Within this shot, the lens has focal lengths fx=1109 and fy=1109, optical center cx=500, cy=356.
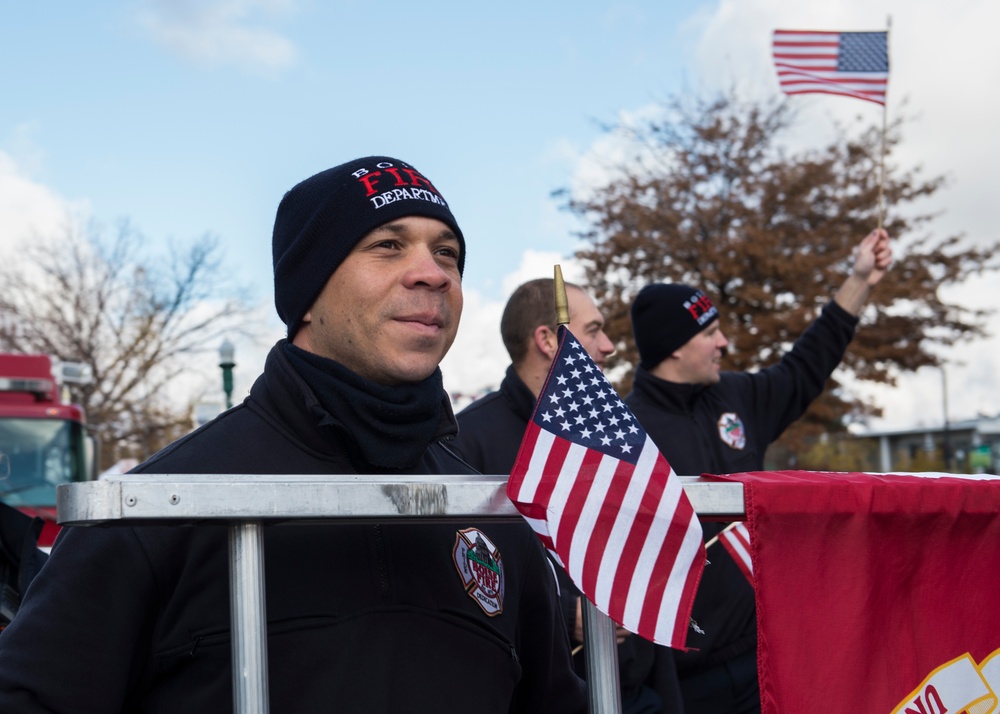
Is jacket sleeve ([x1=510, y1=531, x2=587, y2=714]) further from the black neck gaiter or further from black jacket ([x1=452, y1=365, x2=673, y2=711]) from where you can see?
black jacket ([x1=452, y1=365, x2=673, y2=711])

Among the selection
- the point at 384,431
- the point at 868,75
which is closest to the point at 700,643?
the point at 384,431

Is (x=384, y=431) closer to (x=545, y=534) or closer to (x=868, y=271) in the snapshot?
(x=545, y=534)

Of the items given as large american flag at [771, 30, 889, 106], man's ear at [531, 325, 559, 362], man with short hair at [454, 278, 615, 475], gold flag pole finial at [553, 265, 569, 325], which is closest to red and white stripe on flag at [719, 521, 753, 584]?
man with short hair at [454, 278, 615, 475]

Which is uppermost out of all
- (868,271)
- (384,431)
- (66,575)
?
(868,271)

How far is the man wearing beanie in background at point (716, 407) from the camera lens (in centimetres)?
448

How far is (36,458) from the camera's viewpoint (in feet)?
38.3

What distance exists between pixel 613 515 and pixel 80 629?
841 millimetres

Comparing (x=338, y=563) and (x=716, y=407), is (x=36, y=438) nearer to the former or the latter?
(x=716, y=407)

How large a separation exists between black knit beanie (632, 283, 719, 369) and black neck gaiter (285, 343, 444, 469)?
336 cm

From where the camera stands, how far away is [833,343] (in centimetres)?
582

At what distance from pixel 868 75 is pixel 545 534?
7105 mm

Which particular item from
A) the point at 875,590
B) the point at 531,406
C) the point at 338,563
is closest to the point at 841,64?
the point at 531,406

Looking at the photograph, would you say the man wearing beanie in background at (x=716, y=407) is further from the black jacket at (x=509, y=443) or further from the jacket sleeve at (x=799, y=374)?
the black jacket at (x=509, y=443)

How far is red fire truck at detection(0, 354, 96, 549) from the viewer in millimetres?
11365
